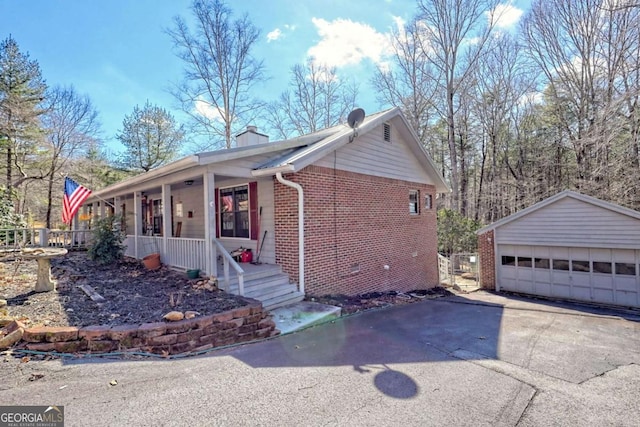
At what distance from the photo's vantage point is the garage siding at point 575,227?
34.5ft

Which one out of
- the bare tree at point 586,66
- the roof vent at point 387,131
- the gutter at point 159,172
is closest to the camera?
the gutter at point 159,172

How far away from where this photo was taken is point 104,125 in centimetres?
2438

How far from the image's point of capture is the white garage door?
10.7m

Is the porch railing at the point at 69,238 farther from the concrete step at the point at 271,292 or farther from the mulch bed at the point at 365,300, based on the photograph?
the mulch bed at the point at 365,300

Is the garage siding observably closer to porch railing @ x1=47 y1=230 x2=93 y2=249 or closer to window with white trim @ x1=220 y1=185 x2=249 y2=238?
window with white trim @ x1=220 y1=185 x2=249 y2=238

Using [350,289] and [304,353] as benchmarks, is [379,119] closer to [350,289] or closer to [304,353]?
[350,289]

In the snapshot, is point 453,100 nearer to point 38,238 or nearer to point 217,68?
point 217,68

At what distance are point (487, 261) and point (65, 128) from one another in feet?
93.0

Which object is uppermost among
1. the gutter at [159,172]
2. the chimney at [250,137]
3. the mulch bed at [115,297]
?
the chimney at [250,137]

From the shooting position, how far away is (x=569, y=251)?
11805mm

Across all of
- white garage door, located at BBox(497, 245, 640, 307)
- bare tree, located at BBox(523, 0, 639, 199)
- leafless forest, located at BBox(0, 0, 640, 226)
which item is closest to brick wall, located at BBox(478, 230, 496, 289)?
white garage door, located at BBox(497, 245, 640, 307)

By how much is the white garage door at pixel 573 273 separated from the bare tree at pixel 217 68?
17480 millimetres

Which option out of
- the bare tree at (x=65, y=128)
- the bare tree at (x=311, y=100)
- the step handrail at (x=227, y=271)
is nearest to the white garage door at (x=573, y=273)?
the step handrail at (x=227, y=271)

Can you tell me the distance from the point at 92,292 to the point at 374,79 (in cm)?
2232
